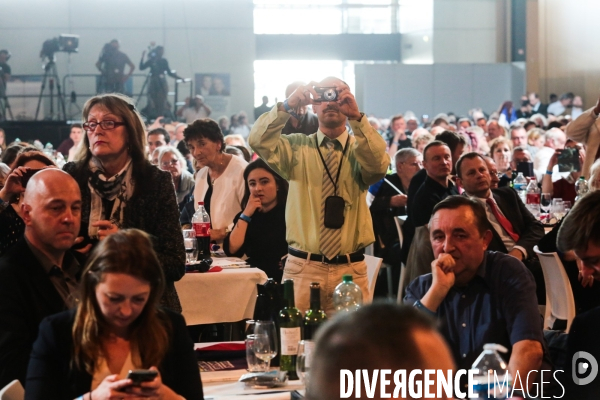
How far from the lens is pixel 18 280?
2.47m

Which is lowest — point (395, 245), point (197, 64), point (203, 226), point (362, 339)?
point (395, 245)

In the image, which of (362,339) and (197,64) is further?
(197,64)

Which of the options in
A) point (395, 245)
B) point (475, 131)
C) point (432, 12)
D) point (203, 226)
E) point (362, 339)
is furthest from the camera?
point (432, 12)

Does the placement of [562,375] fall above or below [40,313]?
below

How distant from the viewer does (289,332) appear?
275 centimetres

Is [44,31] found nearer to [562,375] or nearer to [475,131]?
[475,131]

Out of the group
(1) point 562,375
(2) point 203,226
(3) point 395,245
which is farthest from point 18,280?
(3) point 395,245

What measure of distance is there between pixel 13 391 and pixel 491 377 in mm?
1279

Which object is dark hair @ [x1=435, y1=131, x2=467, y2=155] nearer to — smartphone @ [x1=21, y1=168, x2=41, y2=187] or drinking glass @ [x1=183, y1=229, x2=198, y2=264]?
drinking glass @ [x1=183, y1=229, x2=198, y2=264]

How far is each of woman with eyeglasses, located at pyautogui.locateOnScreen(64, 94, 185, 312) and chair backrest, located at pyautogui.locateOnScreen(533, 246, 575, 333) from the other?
2375mm

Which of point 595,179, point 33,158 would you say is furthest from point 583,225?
point 595,179

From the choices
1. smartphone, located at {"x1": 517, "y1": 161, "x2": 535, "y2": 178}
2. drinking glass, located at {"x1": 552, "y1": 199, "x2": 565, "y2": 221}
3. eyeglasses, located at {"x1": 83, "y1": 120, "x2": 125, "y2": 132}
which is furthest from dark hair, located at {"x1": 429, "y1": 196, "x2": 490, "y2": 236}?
smartphone, located at {"x1": 517, "y1": 161, "x2": 535, "y2": 178}

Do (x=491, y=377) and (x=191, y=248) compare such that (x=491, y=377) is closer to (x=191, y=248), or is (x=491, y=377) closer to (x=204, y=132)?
(x=191, y=248)

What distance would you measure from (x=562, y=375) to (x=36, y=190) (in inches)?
66.1
